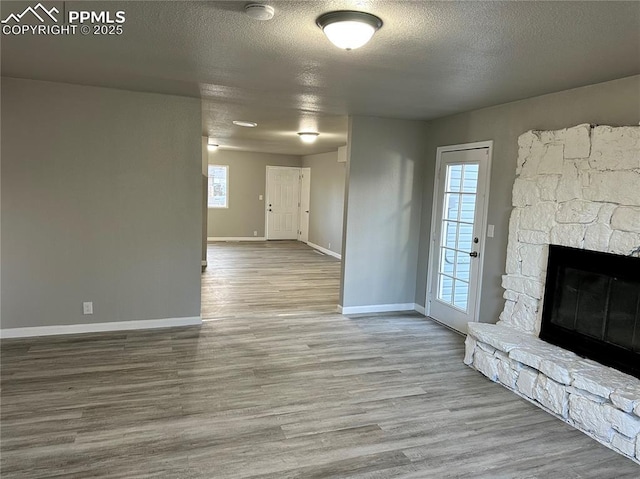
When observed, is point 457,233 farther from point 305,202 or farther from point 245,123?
point 305,202

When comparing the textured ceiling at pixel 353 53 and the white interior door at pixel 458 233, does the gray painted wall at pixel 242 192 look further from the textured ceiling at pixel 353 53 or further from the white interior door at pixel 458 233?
the white interior door at pixel 458 233

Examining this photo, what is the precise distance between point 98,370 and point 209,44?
264cm

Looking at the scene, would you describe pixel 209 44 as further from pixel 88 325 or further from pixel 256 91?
pixel 88 325

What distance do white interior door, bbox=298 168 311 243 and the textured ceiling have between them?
23.1 feet

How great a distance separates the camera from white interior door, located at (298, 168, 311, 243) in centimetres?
1158

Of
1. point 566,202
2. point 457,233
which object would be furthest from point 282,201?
point 566,202

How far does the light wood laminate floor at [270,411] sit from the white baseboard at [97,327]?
0.40 ft

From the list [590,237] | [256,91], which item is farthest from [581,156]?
[256,91]

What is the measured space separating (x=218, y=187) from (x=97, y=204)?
7204 mm

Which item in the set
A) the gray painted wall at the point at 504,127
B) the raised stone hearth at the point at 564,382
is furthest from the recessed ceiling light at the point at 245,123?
the raised stone hearth at the point at 564,382

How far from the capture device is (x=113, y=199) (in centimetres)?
422

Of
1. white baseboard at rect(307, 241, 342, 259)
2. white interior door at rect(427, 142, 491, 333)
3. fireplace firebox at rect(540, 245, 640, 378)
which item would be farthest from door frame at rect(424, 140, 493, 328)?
white baseboard at rect(307, 241, 342, 259)

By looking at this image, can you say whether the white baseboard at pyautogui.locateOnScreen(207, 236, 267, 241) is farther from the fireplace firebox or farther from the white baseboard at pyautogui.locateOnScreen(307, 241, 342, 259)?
the fireplace firebox

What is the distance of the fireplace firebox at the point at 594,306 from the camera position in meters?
2.91
